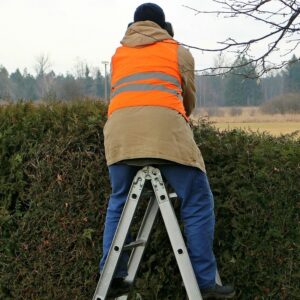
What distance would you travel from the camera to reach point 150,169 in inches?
134

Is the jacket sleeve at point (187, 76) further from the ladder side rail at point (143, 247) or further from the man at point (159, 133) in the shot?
the ladder side rail at point (143, 247)

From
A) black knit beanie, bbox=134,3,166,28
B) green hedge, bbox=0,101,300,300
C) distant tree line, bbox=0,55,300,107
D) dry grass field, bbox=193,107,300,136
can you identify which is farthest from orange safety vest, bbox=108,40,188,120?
distant tree line, bbox=0,55,300,107

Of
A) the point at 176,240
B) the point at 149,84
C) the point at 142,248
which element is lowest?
the point at 142,248

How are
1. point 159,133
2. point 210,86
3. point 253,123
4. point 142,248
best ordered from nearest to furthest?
1. point 159,133
2. point 142,248
3. point 253,123
4. point 210,86

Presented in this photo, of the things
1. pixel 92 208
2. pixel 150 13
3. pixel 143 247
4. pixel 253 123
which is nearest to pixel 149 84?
pixel 150 13

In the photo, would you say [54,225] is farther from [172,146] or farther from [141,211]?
[172,146]

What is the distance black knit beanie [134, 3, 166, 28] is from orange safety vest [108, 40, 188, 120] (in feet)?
0.80

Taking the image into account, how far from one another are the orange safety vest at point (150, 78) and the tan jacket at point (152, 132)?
4 centimetres

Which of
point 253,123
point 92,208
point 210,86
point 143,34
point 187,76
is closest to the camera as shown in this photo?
point 143,34

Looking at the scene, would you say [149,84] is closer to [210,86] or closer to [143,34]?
[143,34]

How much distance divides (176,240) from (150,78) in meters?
1.05

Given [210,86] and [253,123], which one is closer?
[253,123]

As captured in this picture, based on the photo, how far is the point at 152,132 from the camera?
11.0 feet

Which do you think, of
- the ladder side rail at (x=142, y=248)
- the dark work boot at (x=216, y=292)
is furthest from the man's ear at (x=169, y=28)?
the dark work boot at (x=216, y=292)
